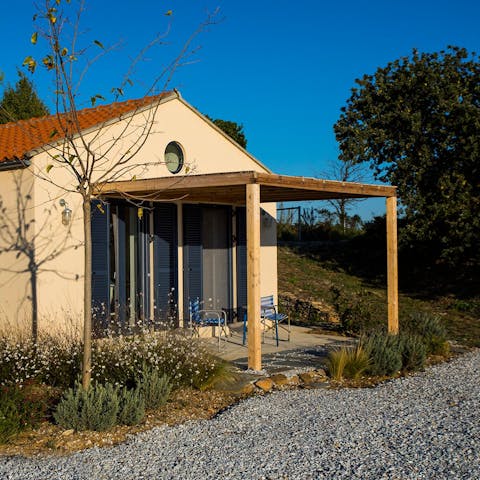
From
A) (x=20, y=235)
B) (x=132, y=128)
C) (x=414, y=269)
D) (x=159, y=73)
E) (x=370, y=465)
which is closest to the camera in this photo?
(x=370, y=465)

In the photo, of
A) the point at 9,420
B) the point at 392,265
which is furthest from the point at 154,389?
the point at 392,265

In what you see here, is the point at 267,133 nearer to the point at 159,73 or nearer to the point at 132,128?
the point at 132,128

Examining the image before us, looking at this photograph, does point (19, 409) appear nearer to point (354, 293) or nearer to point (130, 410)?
point (130, 410)

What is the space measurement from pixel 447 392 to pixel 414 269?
12.6m

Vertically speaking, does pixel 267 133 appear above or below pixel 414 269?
above

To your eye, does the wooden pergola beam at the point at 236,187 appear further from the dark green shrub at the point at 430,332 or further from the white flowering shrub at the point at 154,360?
the dark green shrub at the point at 430,332

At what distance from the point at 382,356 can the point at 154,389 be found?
10.7 ft

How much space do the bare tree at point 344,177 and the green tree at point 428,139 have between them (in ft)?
33.4

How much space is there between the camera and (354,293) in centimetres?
1769

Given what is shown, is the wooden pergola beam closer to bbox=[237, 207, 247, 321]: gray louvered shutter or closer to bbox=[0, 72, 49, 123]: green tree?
bbox=[237, 207, 247, 321]: gray louvered shutter

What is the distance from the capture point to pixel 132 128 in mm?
9953

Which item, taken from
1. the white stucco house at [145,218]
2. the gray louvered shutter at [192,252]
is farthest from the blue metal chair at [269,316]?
the gray louvered shutter at [192,252]

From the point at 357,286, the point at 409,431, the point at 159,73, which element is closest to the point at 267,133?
the point at 357,286

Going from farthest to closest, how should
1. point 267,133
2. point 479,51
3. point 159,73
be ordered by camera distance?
point 267,133 → point 479,51 → point 159,73
